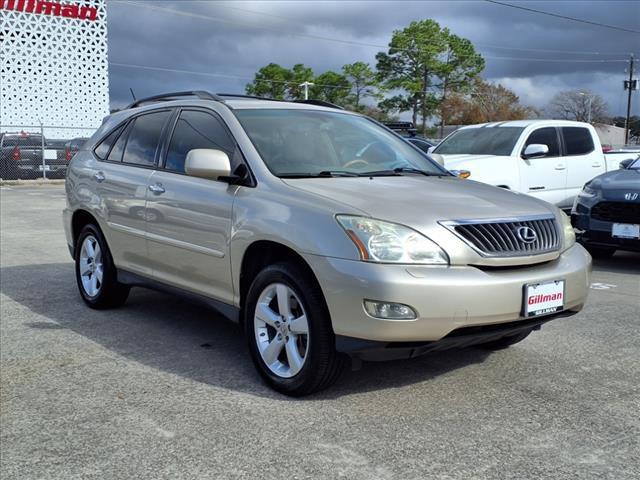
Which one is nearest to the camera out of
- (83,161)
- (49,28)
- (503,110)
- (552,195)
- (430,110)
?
(83,161)

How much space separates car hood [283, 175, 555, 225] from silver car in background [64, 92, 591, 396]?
0.5 inches

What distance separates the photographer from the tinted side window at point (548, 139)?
10039 mm

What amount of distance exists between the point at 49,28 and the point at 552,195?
44263 millimetres

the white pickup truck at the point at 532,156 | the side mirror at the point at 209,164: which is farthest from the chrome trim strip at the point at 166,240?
the white pickup truck at the point at 532,156

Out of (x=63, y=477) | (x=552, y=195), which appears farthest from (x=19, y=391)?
(x=552, y=195)

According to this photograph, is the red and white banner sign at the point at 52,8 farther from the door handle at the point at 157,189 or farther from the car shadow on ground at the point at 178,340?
the door handle at the point at 157,189

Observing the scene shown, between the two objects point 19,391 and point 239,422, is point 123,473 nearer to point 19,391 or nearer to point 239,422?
point 239,422

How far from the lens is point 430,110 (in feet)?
213

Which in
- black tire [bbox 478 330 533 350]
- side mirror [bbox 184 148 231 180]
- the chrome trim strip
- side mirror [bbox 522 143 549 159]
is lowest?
black tire [bbox 478 330 533 350]

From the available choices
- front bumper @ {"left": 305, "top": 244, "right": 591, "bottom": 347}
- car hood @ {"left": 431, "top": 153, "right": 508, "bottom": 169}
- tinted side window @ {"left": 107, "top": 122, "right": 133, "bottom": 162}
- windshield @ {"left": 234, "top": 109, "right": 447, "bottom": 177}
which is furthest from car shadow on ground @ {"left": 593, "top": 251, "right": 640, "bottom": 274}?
tinted side window @ {"left": 107, "top": 122, "right": 133, "bottom": 162}

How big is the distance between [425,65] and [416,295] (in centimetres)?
6377

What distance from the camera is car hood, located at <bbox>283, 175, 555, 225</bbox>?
11.9 ft

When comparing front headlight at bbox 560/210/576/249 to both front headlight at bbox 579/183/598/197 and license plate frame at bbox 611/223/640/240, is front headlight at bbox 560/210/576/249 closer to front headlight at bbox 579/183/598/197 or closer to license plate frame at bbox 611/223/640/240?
license plate frame at bbox 611/223/640/240

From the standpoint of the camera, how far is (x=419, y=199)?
3.84 meters
